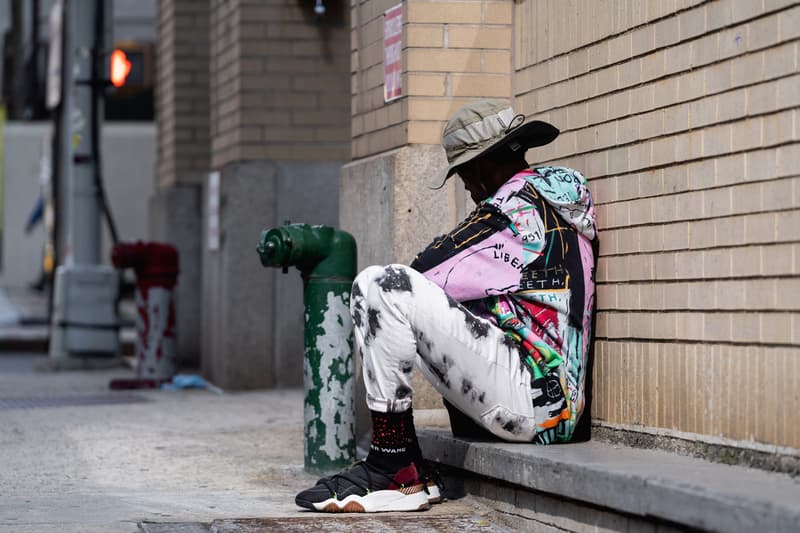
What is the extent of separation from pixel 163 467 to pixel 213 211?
442 cm

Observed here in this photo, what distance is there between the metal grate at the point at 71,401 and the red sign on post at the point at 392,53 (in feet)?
11.2

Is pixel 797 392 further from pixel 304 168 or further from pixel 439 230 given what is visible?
pixel 304 168

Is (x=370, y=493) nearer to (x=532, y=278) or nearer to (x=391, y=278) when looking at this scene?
(x=391, y=278)

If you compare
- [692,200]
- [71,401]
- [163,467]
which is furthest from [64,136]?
[692,200]

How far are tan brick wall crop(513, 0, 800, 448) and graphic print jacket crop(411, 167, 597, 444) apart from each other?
21cm

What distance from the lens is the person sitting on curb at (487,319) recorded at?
4.57 meters

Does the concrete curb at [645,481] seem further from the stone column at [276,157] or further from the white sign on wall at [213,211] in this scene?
the white sign on wall at [213,211]

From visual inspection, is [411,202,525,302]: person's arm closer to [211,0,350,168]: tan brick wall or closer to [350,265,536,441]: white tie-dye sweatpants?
[350,265,536,441]: white tie-dye sweatpants

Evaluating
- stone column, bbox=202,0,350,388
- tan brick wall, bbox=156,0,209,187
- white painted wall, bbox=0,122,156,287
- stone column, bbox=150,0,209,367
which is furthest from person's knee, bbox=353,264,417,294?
white painted wall, bbox=0,122,156,287

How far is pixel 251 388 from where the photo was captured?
10.0 metres

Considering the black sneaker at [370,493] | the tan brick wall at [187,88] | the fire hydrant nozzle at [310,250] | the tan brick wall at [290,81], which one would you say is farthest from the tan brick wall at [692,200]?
the tan brick wall at [187,88]

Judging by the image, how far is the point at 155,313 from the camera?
10359mm

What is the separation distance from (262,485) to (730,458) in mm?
2196

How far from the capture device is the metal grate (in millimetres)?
8945
